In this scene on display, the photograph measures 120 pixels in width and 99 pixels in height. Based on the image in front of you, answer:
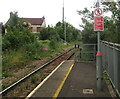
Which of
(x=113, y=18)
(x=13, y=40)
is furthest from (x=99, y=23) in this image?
(x=13, y=40)

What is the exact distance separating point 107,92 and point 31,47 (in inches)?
515

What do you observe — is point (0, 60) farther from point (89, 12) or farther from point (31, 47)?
point (89, 12)

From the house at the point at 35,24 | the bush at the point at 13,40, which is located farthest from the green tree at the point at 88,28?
the house at the point at 35,24

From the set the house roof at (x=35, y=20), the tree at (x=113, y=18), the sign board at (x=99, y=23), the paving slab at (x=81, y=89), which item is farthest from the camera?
the house roof at (x=35, y=20)

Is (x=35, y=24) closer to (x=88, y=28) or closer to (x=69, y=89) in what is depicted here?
(x=88, y=28)

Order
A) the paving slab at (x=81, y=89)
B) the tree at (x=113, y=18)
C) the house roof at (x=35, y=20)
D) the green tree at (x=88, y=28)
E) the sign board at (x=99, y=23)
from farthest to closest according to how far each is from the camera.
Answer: the house roof at (x=35, y=20), the green tree at (x=88, y=28), the tree at (x=113, y=18), the sign board at (x=99, y=23), the paving slab at (x=81, y=89)

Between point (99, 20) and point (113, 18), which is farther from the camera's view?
point (113, 18)

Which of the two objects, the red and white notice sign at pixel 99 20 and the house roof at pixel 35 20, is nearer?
the red and white notice sign at pixel 99 20

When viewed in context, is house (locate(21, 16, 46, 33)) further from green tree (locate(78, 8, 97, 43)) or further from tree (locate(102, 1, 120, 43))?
tree (locate(102, 1, 120, 43))

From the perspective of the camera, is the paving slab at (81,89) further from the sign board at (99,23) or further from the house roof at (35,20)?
the house roof at (35,20)

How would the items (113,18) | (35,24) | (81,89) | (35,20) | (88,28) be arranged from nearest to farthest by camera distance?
(81,89) → (113,18) → (88,28) → (35,24) → (35,20)

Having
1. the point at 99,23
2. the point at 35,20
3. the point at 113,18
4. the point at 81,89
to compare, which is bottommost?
the point at 81,89

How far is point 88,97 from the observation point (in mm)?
5527

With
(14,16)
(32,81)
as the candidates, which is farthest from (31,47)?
(14,16)
